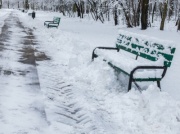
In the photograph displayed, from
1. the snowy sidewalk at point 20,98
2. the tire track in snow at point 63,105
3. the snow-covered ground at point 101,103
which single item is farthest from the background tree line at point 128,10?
the tire track in snow at point 63,105

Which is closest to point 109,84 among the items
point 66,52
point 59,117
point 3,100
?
point 59,117

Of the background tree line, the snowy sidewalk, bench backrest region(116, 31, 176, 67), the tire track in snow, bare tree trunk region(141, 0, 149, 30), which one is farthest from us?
the background tree line

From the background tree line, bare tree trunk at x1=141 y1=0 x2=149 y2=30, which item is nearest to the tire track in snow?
bare tree trunk at x1=141 y1=0 x2=149 y2=30

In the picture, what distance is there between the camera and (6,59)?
8984mm

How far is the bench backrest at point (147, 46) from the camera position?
559cm

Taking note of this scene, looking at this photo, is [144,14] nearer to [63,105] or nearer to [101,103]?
[101,103]

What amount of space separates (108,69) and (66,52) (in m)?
4.49

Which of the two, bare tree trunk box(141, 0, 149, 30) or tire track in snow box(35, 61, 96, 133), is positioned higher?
bare tree trunk box(141, 0, 149, 30)

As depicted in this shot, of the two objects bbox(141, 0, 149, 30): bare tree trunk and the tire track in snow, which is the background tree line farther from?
the tire track in snow

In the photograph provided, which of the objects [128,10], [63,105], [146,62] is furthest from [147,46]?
[128,10]

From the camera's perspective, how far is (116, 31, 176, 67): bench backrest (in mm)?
5590

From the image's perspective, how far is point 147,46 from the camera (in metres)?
6.50

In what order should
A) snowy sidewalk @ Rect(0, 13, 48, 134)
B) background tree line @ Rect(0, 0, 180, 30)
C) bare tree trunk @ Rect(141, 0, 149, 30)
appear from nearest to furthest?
1. snowy sidewalk @ Rect(0, 13, 48, 134)
2. bare tree trunk @ Rect(141, 0, 149, 30)
3. background tree line @ Rect(0, 0, 180, 30)

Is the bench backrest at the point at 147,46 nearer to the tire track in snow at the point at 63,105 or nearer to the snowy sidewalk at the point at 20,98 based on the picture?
the tire track in snow at the point at 63,105
